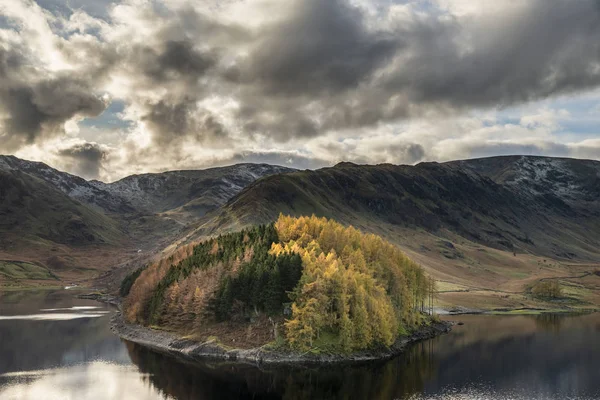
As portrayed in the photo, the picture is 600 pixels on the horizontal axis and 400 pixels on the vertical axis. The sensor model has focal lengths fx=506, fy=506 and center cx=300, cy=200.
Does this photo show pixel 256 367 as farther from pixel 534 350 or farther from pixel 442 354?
pixel 534 350

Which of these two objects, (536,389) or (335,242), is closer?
(536,389)

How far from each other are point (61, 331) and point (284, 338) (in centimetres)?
9296

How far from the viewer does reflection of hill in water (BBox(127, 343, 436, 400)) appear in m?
98.1

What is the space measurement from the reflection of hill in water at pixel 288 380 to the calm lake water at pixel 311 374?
0.20 meters

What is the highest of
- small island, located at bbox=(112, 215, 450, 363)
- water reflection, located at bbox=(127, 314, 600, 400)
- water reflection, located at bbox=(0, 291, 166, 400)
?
small island, located at bbox=(112, 215, 450, 363)

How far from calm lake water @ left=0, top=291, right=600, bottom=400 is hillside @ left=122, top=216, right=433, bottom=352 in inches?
440

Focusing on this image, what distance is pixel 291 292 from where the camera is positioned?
132m

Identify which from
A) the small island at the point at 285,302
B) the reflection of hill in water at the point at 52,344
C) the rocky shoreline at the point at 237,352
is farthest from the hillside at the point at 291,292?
the reflection of hill in water at the point at 52,344

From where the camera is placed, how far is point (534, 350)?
149500 mm

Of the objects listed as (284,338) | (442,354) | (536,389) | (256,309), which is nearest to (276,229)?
(256,309)

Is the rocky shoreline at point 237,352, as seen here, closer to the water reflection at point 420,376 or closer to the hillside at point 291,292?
the hillside at point 291,292

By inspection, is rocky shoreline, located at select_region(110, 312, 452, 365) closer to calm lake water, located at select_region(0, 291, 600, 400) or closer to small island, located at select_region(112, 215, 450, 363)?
small island, located at select_region(112, 215, 450, 363)

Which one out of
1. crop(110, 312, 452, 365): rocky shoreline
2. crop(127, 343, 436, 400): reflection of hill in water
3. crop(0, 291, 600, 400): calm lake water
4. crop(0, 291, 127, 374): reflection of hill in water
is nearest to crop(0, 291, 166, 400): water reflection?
crop(0, 291, 127, 374): reflection of hill in water

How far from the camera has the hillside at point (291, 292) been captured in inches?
5059
